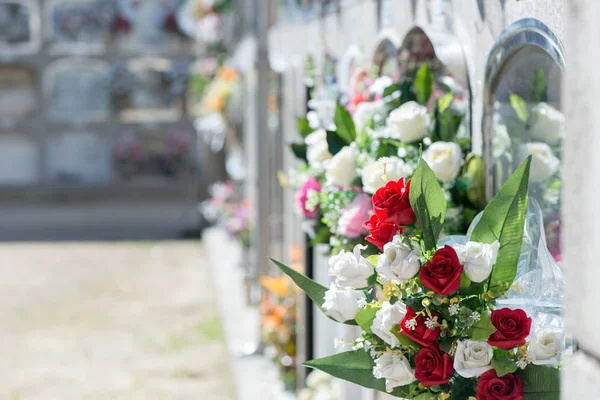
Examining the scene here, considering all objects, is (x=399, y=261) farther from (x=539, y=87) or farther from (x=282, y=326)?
(x=282, y=326)

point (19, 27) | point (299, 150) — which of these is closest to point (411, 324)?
point (299, 150)

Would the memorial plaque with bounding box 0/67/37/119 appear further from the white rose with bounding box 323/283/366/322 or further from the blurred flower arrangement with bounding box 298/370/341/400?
the white rose with bounding box 323/283/366/322

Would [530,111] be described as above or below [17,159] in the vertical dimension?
above

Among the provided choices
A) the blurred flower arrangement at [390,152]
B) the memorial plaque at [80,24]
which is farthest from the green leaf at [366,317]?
the memorial plaque at [80,24]

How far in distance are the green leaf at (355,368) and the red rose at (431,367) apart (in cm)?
8

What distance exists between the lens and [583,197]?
0.62m

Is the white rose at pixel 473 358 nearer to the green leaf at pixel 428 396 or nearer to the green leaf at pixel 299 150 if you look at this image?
the green leaf at pixel 428 396

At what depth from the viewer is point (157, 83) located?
29.6ft

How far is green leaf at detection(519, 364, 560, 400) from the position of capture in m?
0.99

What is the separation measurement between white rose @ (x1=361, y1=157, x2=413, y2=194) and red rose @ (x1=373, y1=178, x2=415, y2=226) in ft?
0.82

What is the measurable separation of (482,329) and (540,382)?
90mm

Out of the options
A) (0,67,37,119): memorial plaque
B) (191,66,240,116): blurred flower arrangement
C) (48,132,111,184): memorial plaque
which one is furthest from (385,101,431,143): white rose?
(0,67,37,119): memorial plaque

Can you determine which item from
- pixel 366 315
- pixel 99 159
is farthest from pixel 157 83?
pixel 366 315

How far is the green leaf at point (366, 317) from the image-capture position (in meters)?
1.03
